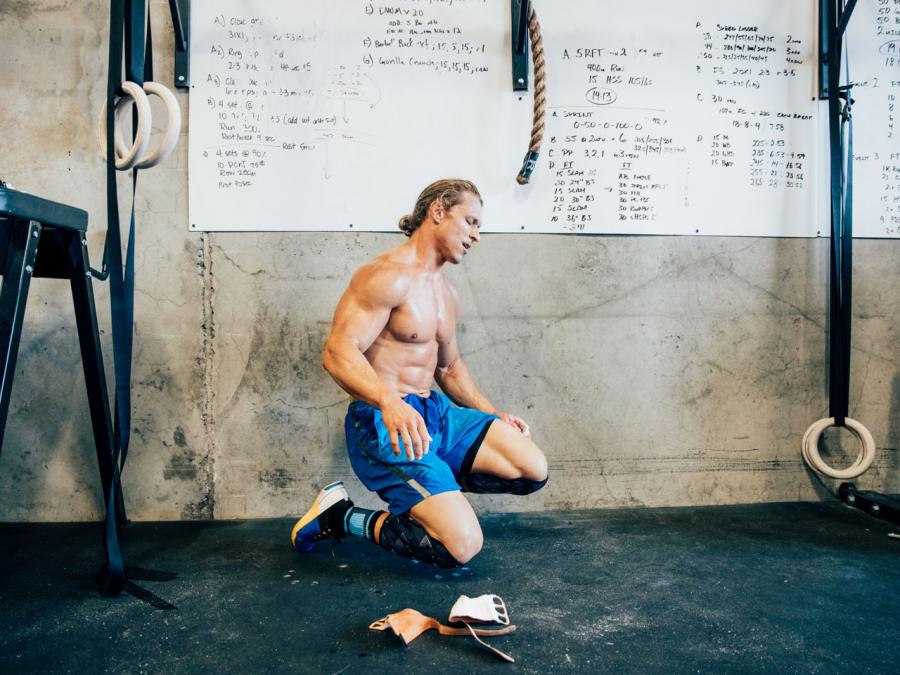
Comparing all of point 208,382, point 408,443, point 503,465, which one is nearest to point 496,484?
point 503,465

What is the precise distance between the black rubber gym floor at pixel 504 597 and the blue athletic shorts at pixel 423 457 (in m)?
0.27

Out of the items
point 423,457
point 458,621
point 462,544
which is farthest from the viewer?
point 423,457

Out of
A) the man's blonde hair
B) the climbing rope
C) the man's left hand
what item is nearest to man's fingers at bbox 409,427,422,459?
the man's left hand

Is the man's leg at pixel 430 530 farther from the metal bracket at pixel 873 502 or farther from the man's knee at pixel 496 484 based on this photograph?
the metal bracket at pixel 873 502

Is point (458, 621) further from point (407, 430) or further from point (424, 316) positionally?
point (424, 316)

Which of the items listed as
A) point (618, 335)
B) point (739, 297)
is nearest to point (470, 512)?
point (618, 335)

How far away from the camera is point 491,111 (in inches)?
108

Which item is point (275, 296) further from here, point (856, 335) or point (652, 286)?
point (856, 335)

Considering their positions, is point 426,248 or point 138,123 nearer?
point 138,123

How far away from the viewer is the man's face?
2260 millimetres

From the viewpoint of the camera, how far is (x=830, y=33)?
8.93 ft

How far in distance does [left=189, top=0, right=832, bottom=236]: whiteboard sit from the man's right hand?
1039 millimetres

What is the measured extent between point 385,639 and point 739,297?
210 cm

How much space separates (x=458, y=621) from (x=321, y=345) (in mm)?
1361
